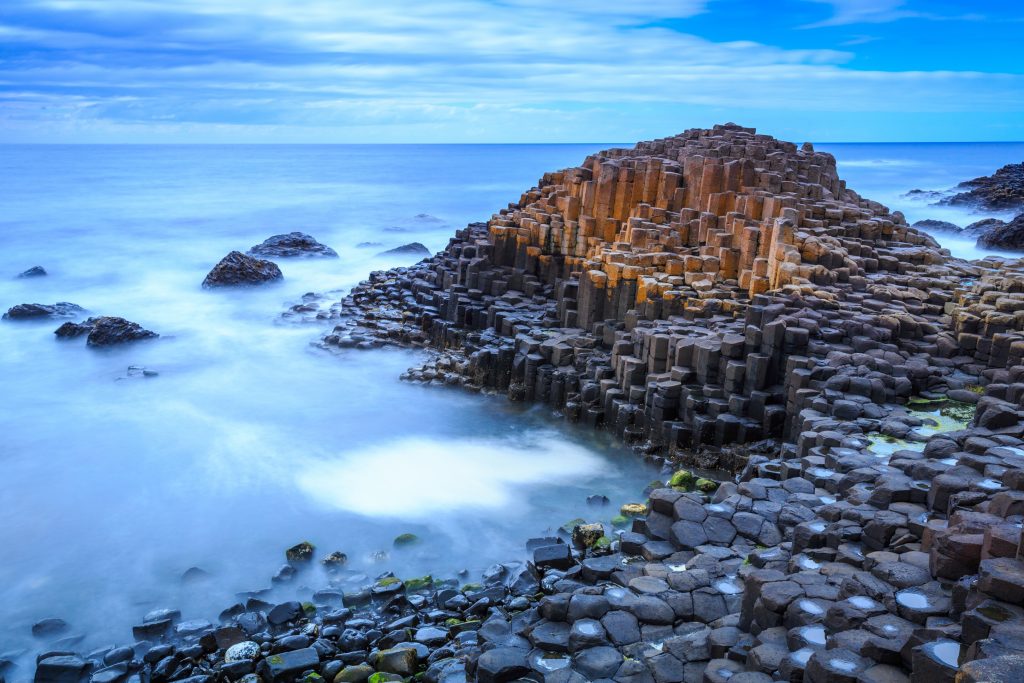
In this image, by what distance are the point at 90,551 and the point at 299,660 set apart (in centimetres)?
399

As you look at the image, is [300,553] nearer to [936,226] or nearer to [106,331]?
[106,331]

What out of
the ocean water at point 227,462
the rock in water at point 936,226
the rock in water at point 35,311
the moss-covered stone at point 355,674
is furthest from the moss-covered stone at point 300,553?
the rock in water at point 936,226

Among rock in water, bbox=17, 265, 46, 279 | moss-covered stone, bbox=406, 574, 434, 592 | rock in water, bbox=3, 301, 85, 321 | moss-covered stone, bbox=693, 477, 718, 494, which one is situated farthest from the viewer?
rock in water, bbox=17, 265, 46, 279

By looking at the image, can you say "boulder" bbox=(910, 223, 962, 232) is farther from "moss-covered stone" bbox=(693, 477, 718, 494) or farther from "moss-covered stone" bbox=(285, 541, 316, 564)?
"moss-covered stone" bbox=(285, 541, 316, 564)

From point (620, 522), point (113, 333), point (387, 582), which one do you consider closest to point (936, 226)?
point (620, 522)

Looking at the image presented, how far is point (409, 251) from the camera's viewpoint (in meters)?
29.9

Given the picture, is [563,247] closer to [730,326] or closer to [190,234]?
[730,326]

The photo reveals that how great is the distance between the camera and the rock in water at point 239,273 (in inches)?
936

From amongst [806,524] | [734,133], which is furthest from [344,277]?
[806,524]

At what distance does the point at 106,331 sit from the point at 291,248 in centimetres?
1106

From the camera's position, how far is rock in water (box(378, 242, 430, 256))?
29712 mm

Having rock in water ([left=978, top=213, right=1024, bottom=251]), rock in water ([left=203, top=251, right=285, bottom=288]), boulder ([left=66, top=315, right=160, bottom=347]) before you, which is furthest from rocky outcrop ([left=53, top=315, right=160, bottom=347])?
rock in water ([left=978, top=213, right=1024, bottom=251])

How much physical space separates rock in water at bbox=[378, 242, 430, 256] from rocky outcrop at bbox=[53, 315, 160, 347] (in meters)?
11.7

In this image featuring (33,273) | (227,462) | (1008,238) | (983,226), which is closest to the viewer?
(227,462)
